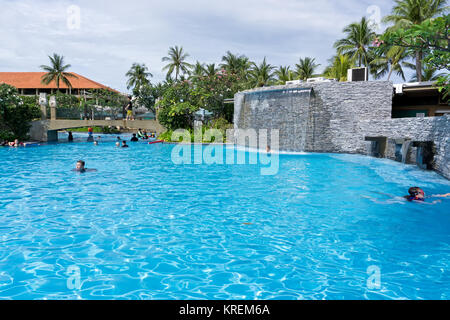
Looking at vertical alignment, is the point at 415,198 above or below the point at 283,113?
below

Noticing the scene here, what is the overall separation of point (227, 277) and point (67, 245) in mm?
3546

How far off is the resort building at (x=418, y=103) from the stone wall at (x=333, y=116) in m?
2.03

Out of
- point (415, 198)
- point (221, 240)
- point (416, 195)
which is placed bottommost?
point (221, 240)

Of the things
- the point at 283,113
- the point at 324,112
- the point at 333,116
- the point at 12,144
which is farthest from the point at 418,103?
the point at 12,144

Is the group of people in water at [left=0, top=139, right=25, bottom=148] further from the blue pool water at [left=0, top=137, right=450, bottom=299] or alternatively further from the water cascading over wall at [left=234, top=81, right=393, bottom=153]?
the water cascading over wall at [left=234, top=81, right=393, bottom=153]

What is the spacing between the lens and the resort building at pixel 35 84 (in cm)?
6769

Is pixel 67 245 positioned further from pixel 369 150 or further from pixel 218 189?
pixel 369 150

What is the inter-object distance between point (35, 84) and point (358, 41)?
61.7 metres

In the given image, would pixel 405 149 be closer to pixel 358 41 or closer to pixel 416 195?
pixel 416 195

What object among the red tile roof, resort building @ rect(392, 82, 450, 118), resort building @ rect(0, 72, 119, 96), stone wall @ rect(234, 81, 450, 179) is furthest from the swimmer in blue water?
the red tile roof

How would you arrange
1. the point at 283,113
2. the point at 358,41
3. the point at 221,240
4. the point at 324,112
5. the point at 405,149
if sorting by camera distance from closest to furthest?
the point at 221,240 < the point at 405,149 < the point at 324,112 < the point at 283,113 < the point at 358,41

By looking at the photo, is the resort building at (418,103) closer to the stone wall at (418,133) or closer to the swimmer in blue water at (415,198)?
the stone wall at (418,133)

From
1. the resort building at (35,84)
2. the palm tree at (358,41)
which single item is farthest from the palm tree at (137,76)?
the palm tree at (358,41)

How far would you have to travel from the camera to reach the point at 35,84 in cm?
6800
